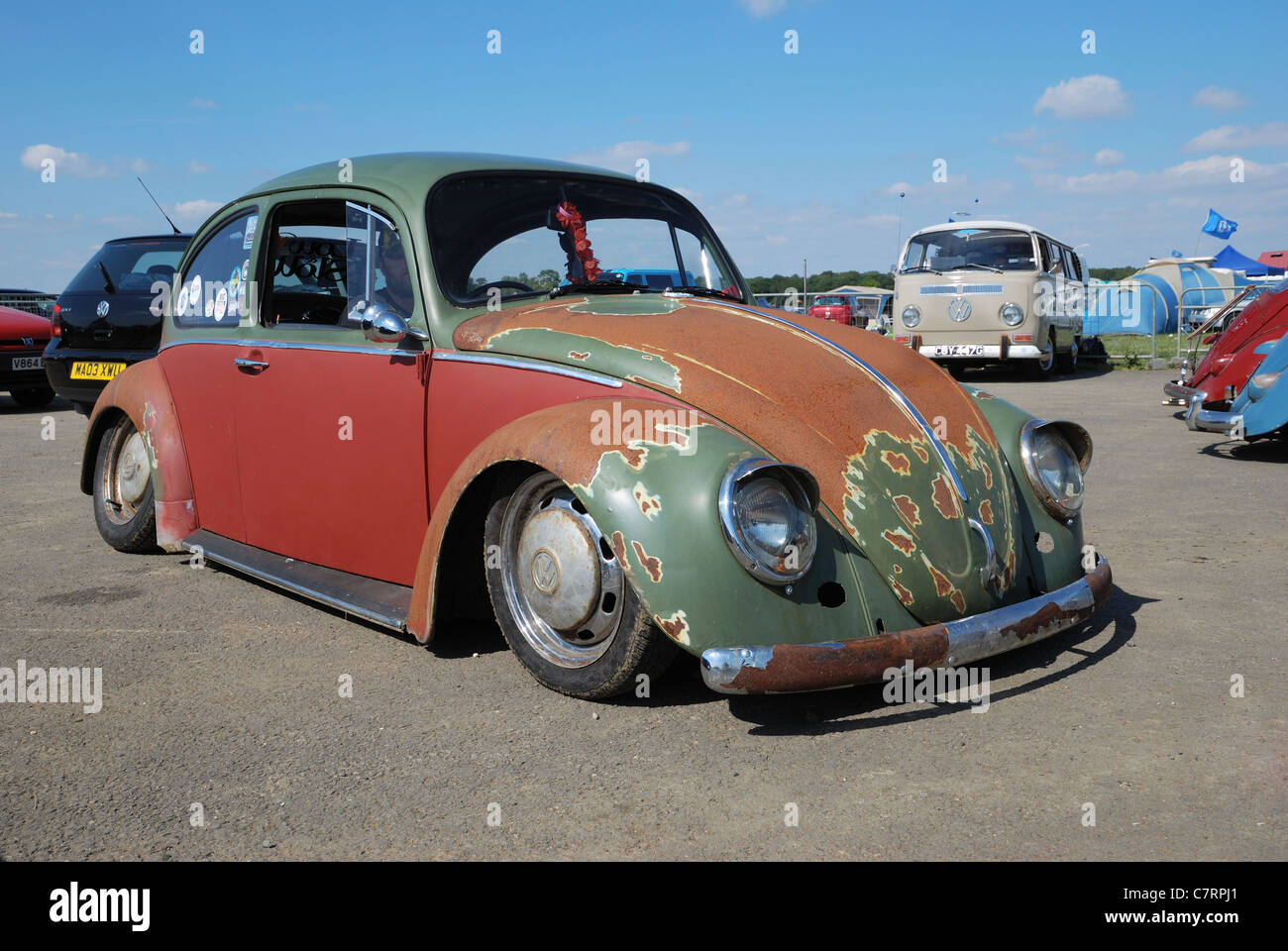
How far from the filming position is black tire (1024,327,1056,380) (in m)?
16.1

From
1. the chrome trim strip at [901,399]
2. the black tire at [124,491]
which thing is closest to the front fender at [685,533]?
the chrome trim strip at [901,399]

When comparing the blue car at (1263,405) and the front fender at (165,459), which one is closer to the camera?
the front fender at (165,459)

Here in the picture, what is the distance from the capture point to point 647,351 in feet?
10.6

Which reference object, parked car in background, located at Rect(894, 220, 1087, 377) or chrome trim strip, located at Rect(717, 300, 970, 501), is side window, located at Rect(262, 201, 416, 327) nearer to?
chrome trim strip, located at Rect(717, 300, 970, 501)

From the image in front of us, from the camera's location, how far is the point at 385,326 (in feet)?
11.9

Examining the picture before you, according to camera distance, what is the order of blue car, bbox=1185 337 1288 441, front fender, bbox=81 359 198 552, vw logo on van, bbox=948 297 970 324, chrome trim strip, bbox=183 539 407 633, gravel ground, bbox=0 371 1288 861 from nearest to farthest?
gravel ground, bbox=0 371 1288 861
chrome trim strip, bbox=183 539 407 633
front fender, bbox=81 359 198 552
blue car, bbox=1185 337 1288 441
vw logo on van, bbox=948 297 970 324

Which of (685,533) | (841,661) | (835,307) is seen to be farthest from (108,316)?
(835,307)

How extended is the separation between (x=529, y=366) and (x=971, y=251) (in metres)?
13.8

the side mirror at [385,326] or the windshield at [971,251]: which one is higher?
the windshield at [971,251]

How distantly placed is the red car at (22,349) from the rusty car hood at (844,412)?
11.1 meters

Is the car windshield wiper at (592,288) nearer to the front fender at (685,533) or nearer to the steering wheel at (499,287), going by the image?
the steering wheel at (499,287)

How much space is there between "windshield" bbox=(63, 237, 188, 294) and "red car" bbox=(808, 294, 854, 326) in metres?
20.9

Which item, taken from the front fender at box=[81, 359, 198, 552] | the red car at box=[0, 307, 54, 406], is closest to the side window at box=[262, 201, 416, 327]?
the front fender at box=[81, 359, 198, 552]

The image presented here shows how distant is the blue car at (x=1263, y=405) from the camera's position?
7531mm
